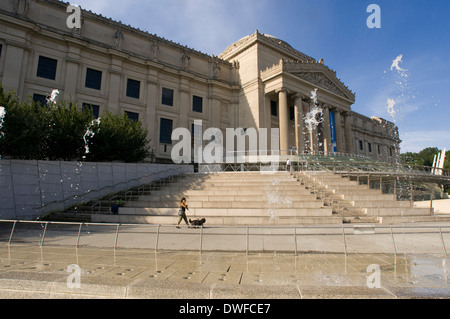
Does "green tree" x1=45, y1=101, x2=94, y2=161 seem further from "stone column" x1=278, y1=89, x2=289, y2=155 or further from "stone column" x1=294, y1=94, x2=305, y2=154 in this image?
"stone column" x1=294, y1=94, x2=305, y2=154

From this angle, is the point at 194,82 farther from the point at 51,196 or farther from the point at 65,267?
the point at 65,267

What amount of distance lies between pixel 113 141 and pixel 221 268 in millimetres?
18662

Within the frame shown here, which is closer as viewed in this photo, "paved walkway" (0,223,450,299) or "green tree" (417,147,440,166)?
"paved walkway" (0,223,450,299)

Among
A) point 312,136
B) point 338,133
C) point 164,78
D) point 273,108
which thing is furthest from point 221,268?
point 338,133

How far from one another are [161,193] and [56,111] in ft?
37.3

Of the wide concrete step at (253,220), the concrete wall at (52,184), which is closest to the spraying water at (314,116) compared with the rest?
the wide concrete step at (253,220)

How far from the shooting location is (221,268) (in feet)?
17.7

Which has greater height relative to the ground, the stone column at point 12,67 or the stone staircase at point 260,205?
the stone column at point 12,67

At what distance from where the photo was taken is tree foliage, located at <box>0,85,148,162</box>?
14977 mm

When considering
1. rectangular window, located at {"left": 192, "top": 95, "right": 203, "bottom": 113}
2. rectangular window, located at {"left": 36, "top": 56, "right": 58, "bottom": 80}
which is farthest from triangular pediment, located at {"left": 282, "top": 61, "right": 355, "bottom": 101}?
rectangular window, located at {"left": 36, "top": 56, "right": 58, "bottom": 80}

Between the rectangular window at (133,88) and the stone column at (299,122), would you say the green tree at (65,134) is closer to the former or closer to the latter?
the rectangular window at (133,88)

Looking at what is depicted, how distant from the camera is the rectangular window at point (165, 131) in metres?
33.8

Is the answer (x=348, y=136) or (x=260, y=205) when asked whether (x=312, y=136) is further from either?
(x=260, y=205)

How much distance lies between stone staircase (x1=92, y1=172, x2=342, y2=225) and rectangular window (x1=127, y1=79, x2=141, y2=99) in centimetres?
1917
